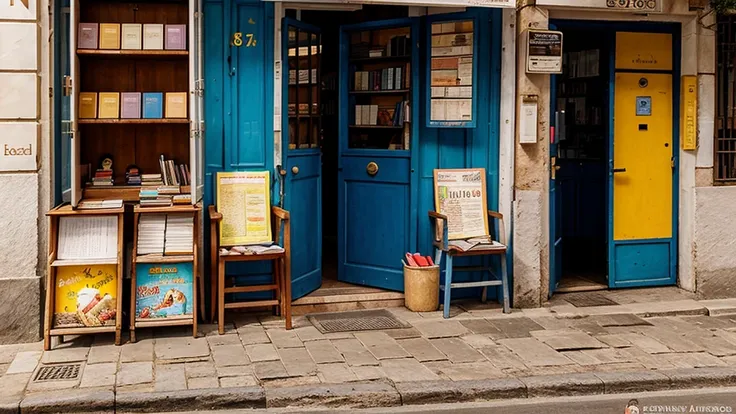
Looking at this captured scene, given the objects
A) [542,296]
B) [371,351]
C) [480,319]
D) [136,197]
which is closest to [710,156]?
[542,296]

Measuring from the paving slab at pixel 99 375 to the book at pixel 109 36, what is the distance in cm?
263

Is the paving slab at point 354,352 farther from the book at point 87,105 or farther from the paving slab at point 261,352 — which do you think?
the book at point 87,105

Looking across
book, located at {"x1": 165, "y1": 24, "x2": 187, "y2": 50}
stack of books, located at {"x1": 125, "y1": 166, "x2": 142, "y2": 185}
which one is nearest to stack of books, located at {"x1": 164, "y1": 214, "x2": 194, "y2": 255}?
stack of books, located at {"x1": 125, "y1": 166, "x2": 142, "y2": 185}

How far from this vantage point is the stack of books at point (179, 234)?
23.4 ft

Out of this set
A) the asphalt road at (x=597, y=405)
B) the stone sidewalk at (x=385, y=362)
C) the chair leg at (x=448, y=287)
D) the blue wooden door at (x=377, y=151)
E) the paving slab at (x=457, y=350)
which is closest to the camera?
the asphalt road at (x=597, y=405)

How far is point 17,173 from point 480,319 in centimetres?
423

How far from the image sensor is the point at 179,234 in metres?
7.16

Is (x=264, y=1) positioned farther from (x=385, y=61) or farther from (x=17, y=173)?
(x=17, y=173)

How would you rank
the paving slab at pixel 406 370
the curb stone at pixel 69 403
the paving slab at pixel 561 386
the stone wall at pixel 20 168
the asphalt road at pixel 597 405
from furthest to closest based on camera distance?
the stone wall at pixel 20 168 < the paving slab at pixel 406 370 < the paving slab at pixel 561 386 < the asphalt road at pixel 597 405 < the curb stone at pixel 69 403

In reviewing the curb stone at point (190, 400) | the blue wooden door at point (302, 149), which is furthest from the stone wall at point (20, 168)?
the blue wooden door at point (302, 149)

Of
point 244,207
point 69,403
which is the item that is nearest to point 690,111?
point 244,207

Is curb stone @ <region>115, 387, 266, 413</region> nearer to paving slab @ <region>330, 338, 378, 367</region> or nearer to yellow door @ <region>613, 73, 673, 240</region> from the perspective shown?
paving slab @ <region>330, 338, 378, 367</region>

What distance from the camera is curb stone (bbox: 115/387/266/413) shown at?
561 cm

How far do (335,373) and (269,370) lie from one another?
1.59ft
